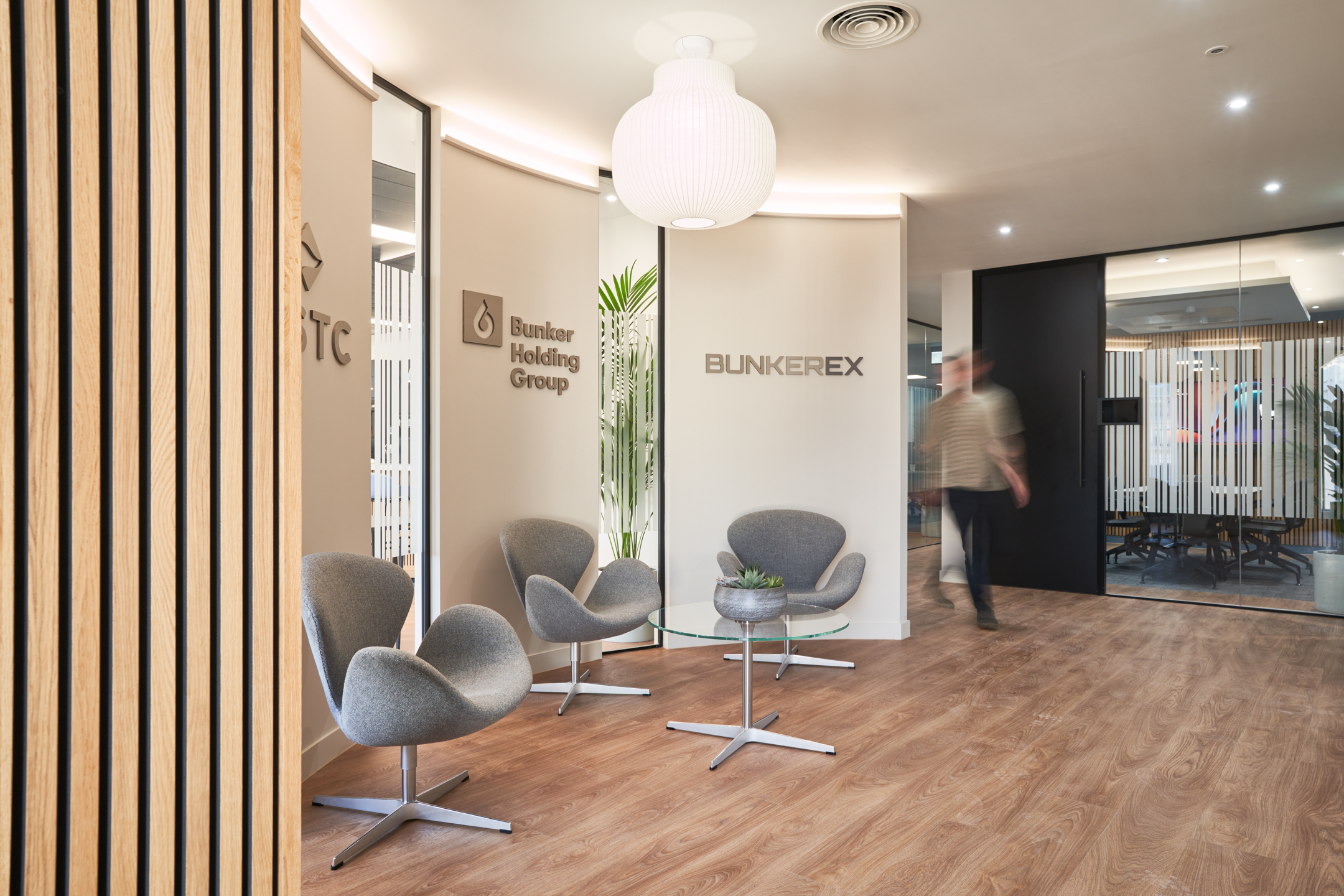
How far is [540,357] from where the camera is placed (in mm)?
4973

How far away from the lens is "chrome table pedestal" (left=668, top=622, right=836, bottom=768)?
365 centimetres

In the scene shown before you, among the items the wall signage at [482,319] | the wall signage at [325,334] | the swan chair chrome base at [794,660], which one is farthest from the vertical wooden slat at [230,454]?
the swan chair chrome base at [794,660]

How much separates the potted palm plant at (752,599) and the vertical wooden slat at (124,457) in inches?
108

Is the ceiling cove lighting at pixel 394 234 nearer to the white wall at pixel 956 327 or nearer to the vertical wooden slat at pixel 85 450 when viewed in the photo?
the vertical wooden slat at pixel 85 450

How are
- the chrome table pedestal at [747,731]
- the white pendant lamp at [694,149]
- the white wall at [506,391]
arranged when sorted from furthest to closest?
the white wall at [506,391]
the chrome table pedestal at [747,731]
the white pendant lamp at [694,149]

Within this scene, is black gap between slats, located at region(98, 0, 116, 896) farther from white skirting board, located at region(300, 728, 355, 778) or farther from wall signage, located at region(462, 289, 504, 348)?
wall signage, located at region(462, 289, 504, 348)

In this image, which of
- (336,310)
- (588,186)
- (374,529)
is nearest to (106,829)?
(336,310)

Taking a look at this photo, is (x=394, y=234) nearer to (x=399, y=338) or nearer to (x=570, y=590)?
(x=399, y=338)

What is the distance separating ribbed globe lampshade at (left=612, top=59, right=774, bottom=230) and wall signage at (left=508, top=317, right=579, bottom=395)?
1.53 m

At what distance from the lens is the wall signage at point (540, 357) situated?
484 cm

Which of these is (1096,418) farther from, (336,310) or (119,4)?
(119,4)

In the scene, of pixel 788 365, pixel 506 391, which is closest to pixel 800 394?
pixel 788 365

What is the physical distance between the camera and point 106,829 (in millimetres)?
1269

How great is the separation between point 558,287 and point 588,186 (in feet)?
2.36
